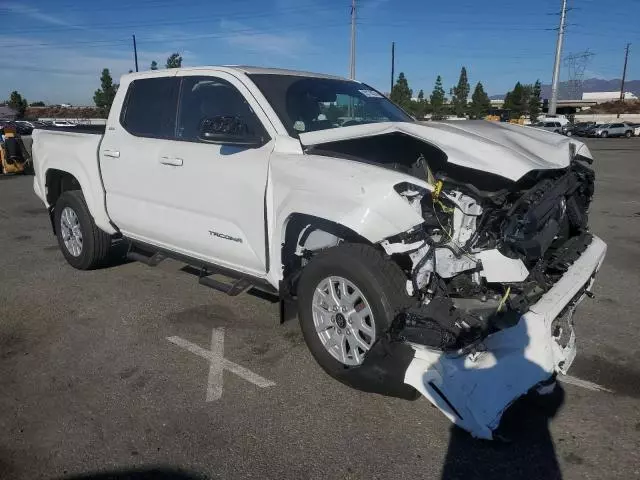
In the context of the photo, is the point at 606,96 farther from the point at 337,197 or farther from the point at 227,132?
the point at 337,197

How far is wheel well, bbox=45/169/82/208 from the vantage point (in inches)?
239

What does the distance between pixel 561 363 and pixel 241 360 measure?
2135mm

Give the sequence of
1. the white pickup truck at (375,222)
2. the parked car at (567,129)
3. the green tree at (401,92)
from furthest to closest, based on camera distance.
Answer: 1. the green tree at (401,92)
2. the parked car at (567,129)
3. the white pickup truck at (375,222)

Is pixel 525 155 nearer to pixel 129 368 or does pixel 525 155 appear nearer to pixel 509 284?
pixel 509 284

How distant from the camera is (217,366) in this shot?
3.82m

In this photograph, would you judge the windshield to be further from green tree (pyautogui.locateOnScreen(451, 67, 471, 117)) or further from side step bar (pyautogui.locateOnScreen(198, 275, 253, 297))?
green tree (pyautogui.locateOnScreen(451, 67, 471, 117))

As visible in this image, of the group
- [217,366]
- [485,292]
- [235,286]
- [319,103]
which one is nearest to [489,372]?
[485,292]

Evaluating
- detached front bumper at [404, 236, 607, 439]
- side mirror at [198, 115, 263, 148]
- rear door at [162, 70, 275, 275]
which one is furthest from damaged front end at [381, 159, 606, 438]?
side mirror at [198, 115, 263, 148]

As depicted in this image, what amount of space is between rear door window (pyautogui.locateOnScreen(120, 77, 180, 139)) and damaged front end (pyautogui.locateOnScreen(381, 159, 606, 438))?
227 centimetres

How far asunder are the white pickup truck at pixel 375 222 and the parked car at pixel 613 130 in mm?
49518

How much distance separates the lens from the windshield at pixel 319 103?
3.97 meters

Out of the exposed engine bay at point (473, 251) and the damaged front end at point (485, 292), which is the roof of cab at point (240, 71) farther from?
the damaged front end at point (485, 292)

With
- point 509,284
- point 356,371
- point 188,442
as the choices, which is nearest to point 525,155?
point 509,284

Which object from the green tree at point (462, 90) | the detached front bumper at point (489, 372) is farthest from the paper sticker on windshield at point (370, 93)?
the green tree at point (462, 90)
